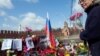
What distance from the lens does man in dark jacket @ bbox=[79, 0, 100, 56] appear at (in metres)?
2.21

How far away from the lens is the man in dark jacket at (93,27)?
7.23ft

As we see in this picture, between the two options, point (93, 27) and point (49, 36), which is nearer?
point (93, 27)

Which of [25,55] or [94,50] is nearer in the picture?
[94,50]

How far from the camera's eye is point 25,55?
10883 millimetres

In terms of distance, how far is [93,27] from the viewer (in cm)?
222

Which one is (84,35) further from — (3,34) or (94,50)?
(3,34)

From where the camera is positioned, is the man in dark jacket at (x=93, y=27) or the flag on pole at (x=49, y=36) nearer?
the man in dark jacket at (x=93, y=27)

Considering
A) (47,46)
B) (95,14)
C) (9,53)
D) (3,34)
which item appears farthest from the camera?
(3,34)

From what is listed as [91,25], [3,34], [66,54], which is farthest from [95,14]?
[3,34]

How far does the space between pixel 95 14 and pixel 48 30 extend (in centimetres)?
873

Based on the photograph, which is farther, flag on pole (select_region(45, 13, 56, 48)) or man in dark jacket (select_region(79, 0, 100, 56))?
flag on pole (select_region(45, 13, 56, 48))

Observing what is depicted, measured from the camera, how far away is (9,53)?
10742 millimetres

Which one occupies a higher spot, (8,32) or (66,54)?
(8,32)

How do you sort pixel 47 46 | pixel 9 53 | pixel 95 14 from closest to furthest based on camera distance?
1. pixel 95 14
2. pixel 9 53
3. pixel 47 46
